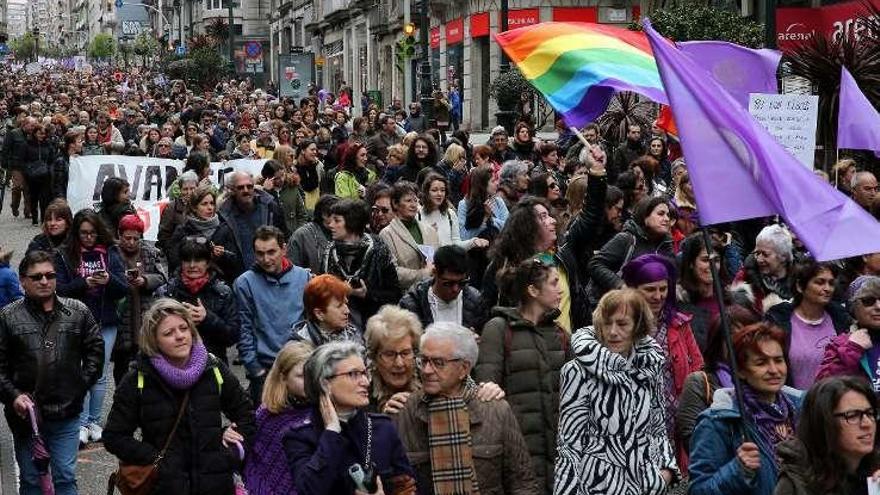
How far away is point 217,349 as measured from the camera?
28.1 feet

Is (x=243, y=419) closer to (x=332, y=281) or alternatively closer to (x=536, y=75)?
(x=332, y=281)

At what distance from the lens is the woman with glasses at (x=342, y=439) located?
508 centimetres

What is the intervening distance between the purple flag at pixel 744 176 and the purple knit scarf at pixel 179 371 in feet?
6.82

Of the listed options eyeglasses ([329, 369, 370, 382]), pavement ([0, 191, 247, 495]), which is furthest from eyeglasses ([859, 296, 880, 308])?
pavement ([0, 191, 247, 495])

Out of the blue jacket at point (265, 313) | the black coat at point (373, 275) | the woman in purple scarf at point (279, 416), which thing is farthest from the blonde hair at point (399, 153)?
the woman in purple scarf at point (279, 416)

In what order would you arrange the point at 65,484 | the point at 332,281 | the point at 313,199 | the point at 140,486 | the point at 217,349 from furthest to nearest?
1. the point at 313,199
2. the point at 217,349
3. the point at 65,484
4. the point at 332,281
5. the point at 140,486

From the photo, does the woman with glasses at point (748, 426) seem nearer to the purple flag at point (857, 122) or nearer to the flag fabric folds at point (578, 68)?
the flag fabric folds at point (578, 68)

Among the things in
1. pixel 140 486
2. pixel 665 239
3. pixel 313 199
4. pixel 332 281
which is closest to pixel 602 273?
pixel 665 239

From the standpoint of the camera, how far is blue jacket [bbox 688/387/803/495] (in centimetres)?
512

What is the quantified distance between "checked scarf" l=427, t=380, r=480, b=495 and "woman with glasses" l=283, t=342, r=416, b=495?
11.5 inches

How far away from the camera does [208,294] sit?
854 cm

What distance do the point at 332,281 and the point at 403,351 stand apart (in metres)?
A: 1.09

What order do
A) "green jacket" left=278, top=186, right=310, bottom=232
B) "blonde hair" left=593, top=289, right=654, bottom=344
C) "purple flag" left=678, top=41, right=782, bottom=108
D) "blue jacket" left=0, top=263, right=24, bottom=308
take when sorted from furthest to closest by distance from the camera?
"green jacket" left=278, top=186, right=310, bottom=232 < "purple flag" left=678, top=41, right=782, bottom=108 < "blue jacket" left=0, top=263, right=24, bottom=308 < "blonde hair" left=593, top=289, right=654, bottom=344

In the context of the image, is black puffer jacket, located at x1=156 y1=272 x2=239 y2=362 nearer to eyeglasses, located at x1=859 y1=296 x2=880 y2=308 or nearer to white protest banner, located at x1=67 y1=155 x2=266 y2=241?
eyeglasses, located at x1=859 y1=296 x2=880 y2=308
